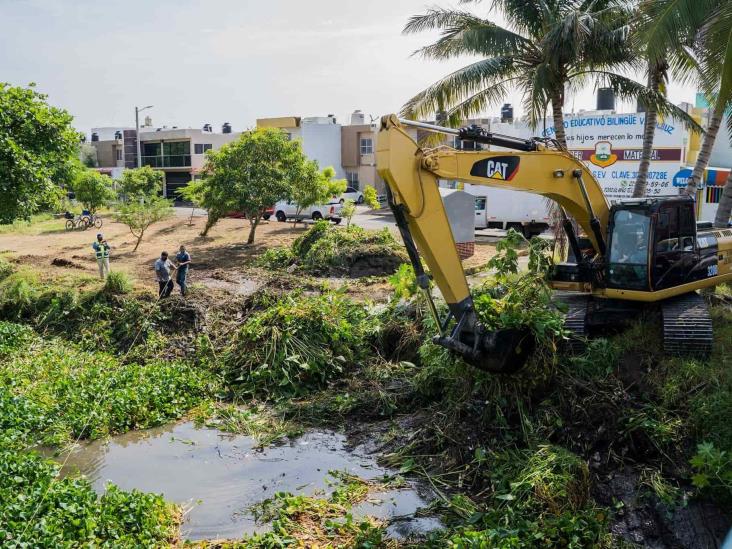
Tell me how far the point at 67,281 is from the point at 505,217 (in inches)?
756

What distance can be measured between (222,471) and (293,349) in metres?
3.44

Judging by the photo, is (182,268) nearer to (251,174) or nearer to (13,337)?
(13,337)

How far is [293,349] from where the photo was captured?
13.2 meters

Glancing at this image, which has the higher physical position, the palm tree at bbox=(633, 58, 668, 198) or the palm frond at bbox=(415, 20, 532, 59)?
the palm frond at bbox=(415, 20, 532, 59)

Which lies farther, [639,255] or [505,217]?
[505,217]

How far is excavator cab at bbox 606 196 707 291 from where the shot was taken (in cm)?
1063

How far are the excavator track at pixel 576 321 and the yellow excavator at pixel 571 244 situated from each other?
0.02m

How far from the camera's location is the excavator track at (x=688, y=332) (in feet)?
33.3

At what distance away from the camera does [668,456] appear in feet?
Result: 29.3

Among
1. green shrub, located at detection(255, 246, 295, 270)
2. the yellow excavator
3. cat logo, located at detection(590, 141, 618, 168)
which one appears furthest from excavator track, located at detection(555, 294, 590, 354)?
cat logo, located at detection(590, 141, 618, 168)

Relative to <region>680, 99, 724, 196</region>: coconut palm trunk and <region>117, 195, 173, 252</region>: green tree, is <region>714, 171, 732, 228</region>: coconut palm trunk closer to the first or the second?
<region>680, 99, 724, 196</region>: coconut palm trunk

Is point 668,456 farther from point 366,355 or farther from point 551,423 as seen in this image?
point 366,355

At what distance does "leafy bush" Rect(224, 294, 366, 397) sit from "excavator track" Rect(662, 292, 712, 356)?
5611 mm

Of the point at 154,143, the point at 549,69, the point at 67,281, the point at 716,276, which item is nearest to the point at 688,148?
the point at 549,69
